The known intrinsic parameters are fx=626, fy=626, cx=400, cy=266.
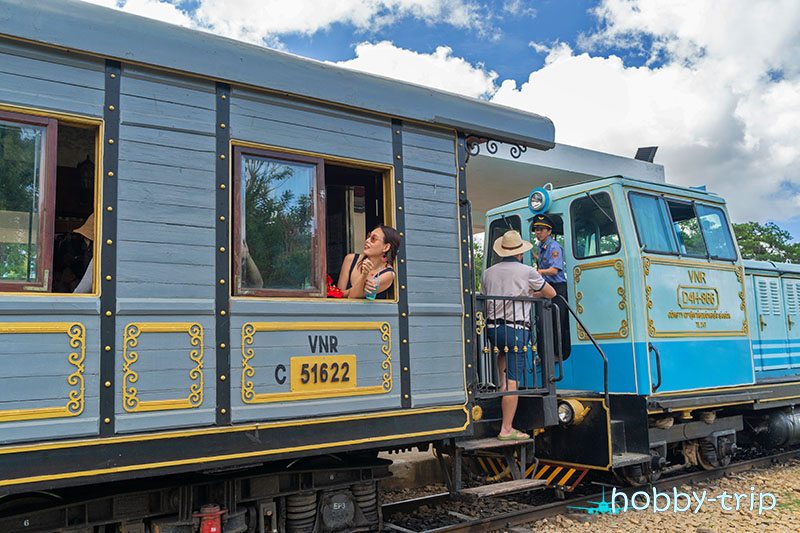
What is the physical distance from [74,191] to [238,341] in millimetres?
1720

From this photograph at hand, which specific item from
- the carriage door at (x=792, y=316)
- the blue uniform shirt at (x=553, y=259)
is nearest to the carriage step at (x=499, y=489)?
the blue uniform shirt at (x=553, y=259)

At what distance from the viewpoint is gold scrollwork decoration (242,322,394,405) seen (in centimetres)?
348

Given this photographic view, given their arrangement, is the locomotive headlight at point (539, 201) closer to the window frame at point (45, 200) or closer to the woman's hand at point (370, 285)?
the woman's hand at point (370, 285)

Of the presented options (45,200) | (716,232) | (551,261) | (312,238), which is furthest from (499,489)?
(716,232)

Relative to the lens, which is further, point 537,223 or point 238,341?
point 537,223

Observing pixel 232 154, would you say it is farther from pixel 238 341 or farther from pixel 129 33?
pixel 238 341

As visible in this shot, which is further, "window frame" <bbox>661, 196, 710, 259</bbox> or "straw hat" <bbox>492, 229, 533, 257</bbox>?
"window frame" <bbox>661, 196, 710, 259</bbox>

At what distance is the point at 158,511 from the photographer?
11.8 feet

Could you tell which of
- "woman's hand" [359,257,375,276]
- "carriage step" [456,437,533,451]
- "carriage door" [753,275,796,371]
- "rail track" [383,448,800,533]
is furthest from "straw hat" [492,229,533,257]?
"carriage door" [753,275,796,371]

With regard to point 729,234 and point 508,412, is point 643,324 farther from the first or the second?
point 729,234

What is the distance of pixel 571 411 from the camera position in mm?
5582

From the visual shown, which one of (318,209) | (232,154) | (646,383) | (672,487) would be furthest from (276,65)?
(672,487)

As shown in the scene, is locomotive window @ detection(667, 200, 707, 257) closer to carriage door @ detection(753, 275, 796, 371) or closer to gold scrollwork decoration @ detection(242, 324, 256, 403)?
carriage door @ detection(753, 275, 796, 371)

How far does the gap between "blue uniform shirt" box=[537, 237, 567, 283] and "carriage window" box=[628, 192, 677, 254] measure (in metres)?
0.77
